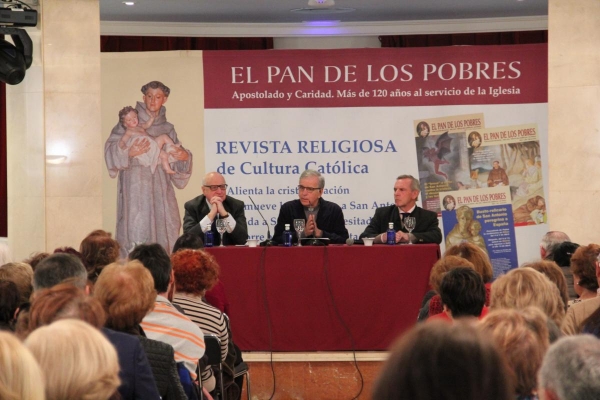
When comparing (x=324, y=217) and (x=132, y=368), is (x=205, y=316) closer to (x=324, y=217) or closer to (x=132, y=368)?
(x=132, y=368)

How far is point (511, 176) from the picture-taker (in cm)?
841

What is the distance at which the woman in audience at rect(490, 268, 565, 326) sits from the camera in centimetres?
314

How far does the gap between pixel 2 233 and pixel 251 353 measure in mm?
4693

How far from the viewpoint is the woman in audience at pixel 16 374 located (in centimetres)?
164

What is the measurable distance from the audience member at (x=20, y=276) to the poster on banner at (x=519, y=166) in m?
5.42

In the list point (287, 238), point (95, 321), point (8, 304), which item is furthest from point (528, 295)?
point (287, 238)

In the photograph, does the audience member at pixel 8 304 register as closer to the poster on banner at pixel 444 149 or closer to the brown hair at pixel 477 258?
the brown hair at pixel 477 258

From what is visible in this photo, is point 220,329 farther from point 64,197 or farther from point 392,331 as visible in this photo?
point 64,197

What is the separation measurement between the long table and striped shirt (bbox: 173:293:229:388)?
1740 mm

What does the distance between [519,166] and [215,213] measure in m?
3.25

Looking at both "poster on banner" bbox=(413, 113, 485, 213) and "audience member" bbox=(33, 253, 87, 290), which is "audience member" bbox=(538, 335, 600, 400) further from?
"poster on banner" bbox=(413, 113, 485, 213)

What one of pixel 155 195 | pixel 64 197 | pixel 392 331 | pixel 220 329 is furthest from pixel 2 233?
pixel 220 329

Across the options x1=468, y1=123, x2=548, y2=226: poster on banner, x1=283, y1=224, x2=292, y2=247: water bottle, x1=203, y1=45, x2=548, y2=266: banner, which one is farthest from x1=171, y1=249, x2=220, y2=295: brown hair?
x1=468, y1=123, x2=548, y2=226: poster on banner

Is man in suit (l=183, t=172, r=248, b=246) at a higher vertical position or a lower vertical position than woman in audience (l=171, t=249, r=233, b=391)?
higher
